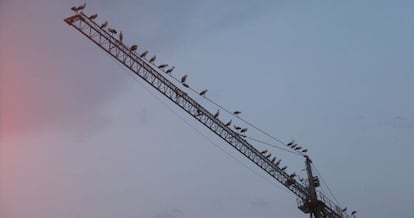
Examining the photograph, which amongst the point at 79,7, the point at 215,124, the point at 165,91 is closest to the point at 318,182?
the point at 215,124

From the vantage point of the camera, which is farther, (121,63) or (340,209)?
(340,209)

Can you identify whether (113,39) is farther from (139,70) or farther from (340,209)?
(340,209)

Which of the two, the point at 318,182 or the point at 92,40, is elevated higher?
the point at 318,182

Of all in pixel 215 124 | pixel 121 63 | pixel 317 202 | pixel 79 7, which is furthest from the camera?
pixel 317 202

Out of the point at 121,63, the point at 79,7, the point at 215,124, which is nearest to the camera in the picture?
the point at 79,7

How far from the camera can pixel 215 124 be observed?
238 feet

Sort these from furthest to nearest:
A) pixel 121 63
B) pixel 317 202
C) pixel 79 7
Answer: pixel 317 202, pixel 121 63, pixel 79 7

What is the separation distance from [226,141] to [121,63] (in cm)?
1853

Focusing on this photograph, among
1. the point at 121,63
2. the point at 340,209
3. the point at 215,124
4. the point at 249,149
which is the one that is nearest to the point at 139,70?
the point at 121,63

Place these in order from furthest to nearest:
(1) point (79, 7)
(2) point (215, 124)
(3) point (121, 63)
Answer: (2) point (215, 124) → (3) point (121, 63) → (1) point (79, 7)

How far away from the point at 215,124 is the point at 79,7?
23.8m

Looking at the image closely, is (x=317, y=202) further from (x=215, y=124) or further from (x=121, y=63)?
(x=121, y=63)

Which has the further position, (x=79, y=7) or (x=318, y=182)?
(x=318, y=182)

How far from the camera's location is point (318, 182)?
80312 mm
